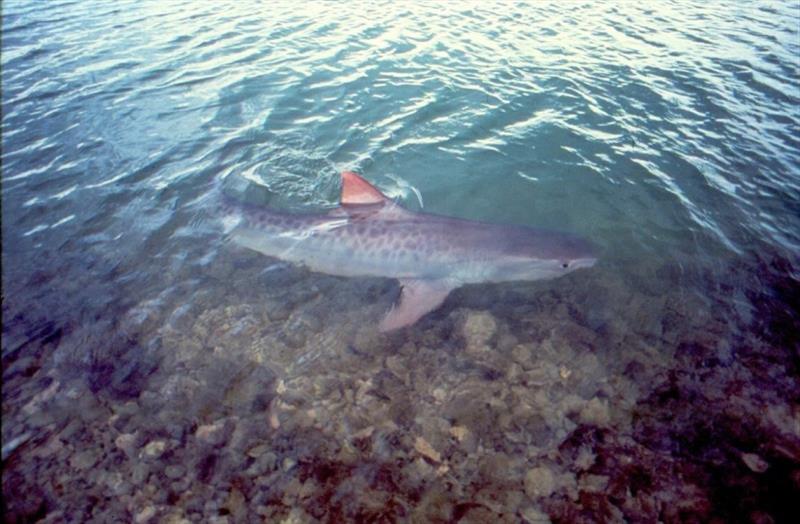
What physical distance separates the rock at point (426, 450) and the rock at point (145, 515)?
8.03 feet

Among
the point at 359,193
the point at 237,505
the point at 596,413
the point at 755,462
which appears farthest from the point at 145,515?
the point at 755,462

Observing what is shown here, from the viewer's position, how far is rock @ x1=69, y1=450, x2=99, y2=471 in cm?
431

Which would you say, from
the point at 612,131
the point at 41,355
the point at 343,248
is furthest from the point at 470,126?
the point at 41,355

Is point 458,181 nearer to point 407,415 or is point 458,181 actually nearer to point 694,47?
point 407,415

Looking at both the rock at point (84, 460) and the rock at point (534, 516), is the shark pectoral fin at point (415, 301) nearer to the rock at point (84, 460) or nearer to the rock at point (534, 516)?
the rock at point (534, 516)

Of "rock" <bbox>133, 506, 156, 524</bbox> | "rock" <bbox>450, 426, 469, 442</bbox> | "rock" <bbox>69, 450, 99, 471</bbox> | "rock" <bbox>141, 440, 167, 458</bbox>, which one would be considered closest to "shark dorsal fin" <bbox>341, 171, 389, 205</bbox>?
"rock" <bbox>450, 426, 469, 442</bbox>

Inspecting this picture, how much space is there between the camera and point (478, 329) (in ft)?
19.1

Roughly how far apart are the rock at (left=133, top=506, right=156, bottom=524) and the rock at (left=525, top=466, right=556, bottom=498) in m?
3.37

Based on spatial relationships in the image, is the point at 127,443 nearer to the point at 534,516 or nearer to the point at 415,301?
the point at 415,301

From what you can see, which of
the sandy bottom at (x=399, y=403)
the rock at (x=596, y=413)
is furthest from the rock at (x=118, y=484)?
the rock at (x=596, y=413)

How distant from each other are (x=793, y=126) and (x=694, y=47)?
6164mm

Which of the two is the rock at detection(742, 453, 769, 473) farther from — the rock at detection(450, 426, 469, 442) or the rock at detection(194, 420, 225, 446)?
the rock at detection(194, 420, 225, 446)

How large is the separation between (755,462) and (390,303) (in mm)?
4339

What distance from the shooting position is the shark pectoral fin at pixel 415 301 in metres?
5.88
